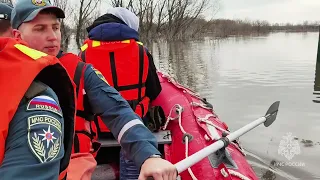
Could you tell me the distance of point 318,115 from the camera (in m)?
6.70

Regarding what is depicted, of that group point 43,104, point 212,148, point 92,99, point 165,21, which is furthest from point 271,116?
point 165,21

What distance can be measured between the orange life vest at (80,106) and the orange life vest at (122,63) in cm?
69

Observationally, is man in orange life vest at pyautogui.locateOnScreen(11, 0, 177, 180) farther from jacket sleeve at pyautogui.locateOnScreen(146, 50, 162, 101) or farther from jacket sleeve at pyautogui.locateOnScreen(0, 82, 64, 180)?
jacket sleeve at pyautogui.locateOnScreen(146, 50, 162, 101)

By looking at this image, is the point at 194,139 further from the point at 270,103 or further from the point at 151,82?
the point at 270,103

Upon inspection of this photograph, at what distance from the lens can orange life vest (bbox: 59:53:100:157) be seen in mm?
1803

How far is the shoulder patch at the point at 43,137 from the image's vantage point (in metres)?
0.93

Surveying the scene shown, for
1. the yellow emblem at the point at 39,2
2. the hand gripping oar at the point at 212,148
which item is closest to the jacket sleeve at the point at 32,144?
the hand gripping oar at the point at 212,148

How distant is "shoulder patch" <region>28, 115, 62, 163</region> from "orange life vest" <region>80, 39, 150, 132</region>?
1788mm

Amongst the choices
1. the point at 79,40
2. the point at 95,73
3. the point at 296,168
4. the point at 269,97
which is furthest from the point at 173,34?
the point at 95,73

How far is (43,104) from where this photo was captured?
0.98 meters

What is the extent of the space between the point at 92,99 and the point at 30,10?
1.46 ft

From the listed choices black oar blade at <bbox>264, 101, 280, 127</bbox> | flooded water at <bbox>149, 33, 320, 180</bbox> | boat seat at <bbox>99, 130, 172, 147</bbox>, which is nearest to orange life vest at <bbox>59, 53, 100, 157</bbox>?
A: boat seat at <bbox>99, 130, 172, 147</bbox>

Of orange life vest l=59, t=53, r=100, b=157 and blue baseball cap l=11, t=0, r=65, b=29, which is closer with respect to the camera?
blue baseball cap l=11, t=0, r=65, b=29

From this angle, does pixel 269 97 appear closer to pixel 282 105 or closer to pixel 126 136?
pixel 282 105
